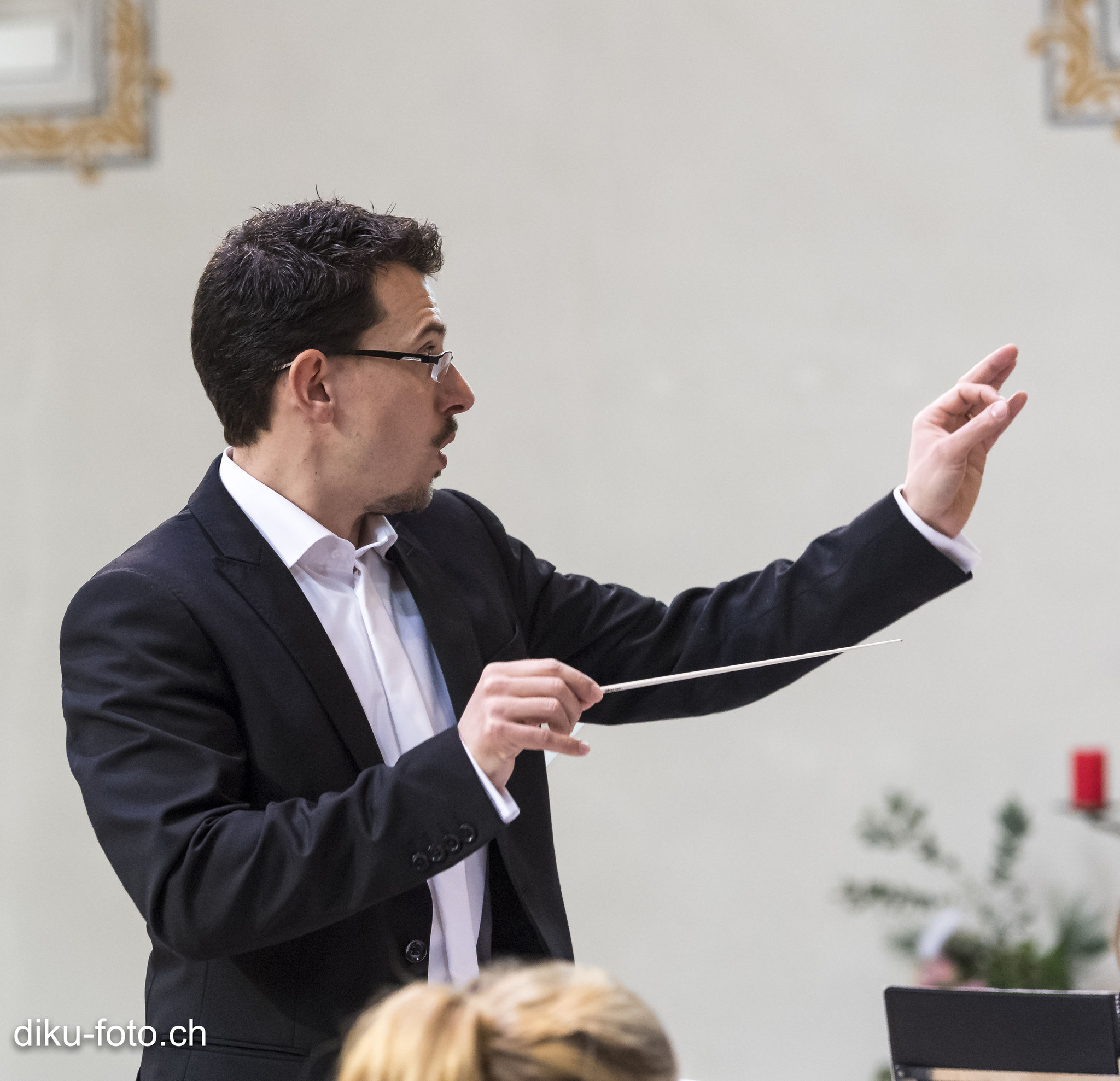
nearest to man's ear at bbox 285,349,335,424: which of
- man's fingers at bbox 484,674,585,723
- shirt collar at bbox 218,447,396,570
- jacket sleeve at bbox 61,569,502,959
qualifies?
shirt collar at bbox 218,447,396,570

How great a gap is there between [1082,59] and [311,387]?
2.29 m

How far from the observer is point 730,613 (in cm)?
175

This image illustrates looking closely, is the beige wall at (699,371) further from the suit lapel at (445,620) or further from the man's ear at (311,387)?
the man's ear at (311,387)

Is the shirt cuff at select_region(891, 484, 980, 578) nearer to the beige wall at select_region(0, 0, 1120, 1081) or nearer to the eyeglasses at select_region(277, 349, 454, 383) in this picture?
the eyeglasses at select_region(277, 349, 454, 383)

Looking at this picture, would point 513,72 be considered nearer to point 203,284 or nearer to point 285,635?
point 203,284

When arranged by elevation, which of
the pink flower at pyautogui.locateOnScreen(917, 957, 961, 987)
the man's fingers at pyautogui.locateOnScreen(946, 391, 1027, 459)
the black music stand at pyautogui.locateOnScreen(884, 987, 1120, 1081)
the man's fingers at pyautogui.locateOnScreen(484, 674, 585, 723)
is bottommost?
the pink flower at pyautogui.locateOnScreen(917, 957, 961, 987)

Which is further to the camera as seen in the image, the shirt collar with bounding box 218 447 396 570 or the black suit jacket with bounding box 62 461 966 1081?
the shirt collar with bounding box 218 447 396 570

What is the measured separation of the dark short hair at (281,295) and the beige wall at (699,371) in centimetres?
170

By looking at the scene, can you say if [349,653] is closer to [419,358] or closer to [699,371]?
[419,358]

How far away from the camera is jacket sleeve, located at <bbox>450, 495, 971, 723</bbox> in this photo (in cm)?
161

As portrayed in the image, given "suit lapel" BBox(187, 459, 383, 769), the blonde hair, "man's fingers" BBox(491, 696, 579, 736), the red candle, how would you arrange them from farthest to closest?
the red candle < "suit lapel" BBox(187, 459, 383, 769) < "man's fingers" BBox(491, 696, 579, 736) < the blonde hair

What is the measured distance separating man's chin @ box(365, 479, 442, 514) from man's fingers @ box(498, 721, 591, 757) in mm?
424

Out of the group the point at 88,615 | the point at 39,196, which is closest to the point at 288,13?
the point at 39,196

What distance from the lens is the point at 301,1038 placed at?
1381 mm
